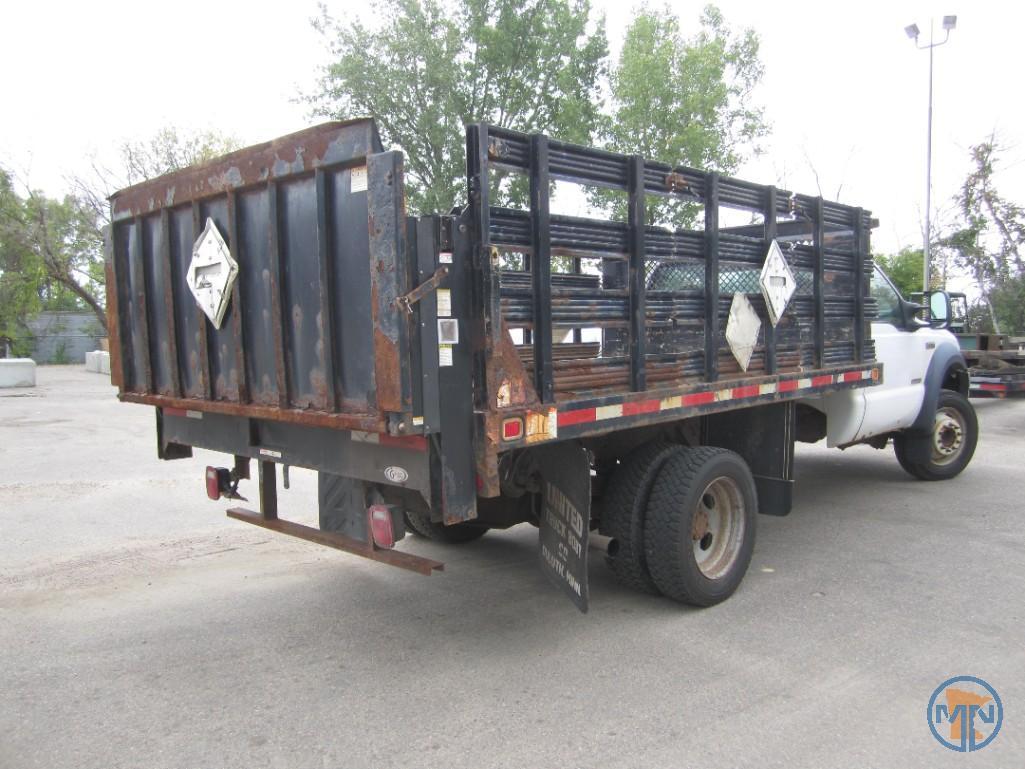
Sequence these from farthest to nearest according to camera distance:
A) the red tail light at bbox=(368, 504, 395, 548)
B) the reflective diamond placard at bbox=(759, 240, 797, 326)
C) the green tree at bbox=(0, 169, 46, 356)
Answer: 1. the green tree at bbox=(0, 169, 46, 356)
2. the reflective diamond placard at bbox=(759, 240, 797, 326)
3. the red tail light at bbox=(368, 504, 395, 548)

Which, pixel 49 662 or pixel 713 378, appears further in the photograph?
pixel 713 378

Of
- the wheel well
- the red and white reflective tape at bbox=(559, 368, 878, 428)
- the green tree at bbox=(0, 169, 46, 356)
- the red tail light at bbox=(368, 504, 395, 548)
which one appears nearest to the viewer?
the red tail light at bbox=(368, 504, 395, 548)

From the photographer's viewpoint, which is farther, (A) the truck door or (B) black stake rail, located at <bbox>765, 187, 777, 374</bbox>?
(A) the truck door

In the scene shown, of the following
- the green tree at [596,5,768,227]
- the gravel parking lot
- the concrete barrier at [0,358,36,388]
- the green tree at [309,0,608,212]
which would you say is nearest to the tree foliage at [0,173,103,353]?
the concrete barrier at [0,358,36,388]

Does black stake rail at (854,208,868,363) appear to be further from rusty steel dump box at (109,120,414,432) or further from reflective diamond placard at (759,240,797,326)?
rusty steel dump box at (109,120,414,432)

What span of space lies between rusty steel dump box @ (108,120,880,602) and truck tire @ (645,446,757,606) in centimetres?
33

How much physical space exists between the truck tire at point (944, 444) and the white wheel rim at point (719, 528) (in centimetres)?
378

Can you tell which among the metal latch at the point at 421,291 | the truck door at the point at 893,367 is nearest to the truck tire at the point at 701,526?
the metal latch at the point at 421,291

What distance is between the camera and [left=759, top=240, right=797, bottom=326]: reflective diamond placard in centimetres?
486

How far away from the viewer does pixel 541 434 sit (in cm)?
352

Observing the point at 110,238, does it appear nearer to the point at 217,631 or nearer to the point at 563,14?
the point at 217,631

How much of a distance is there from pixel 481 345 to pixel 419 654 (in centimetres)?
168

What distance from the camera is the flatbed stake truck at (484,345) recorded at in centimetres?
328

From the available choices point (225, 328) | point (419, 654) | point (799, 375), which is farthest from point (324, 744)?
point (799, 375)
